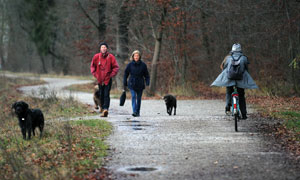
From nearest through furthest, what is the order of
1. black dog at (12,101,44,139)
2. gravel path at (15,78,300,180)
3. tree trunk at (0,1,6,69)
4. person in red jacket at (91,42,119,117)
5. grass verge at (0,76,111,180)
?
gravel path at (15,78,300,180)
grass verge at (0,76,111,180)
black dog at (12,101,44,139)
person in red jacket at (91,42,119,117)
tree trunk at (0,1,6,69)

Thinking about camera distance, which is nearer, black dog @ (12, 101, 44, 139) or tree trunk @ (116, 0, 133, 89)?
black dog @ (12, 101, 44, 139)

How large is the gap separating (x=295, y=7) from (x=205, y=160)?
15.5 meters

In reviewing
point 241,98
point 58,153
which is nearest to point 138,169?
point 58,153

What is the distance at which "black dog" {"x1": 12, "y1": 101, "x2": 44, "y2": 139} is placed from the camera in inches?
414

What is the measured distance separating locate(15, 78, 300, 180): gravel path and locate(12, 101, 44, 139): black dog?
1949 mm

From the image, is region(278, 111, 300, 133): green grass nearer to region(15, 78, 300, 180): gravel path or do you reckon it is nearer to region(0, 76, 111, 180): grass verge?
region(15, 78, 300, 180): gravel path

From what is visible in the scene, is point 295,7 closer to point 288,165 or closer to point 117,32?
point 117,32

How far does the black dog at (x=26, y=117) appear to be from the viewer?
10.5 m

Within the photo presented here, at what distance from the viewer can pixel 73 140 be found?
9789 mm

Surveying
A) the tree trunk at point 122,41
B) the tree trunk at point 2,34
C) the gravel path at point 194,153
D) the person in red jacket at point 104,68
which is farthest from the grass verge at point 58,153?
the tree trunk at point 2,34

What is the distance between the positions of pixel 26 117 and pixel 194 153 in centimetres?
444

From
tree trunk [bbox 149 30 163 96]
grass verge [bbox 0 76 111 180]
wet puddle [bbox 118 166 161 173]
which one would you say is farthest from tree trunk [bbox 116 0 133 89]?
wet puddle [bbox 118 166 161 173]

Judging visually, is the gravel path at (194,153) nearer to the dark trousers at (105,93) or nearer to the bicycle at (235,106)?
the bicycle at (235,106)

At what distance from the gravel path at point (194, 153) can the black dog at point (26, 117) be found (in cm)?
195
